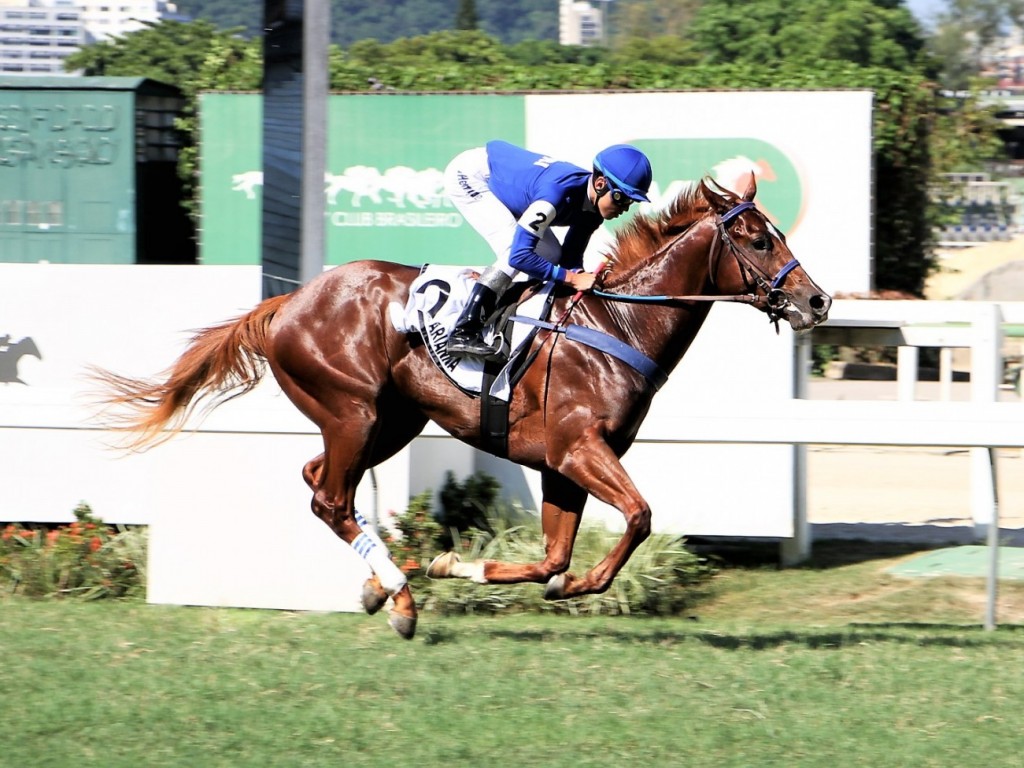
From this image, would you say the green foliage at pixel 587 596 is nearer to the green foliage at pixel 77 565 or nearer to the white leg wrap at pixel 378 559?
the white leg wrap at pixel 378 559

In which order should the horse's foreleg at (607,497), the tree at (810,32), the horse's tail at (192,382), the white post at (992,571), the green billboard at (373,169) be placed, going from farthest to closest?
1. the tree at (810,32)
2. the green billboard at (373,169)
3. the horse's tail at (192,382)
4. the white post at (992,571)
5. the horse's foreleg at (607,497)

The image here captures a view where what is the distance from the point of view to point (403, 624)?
5020 millimetres

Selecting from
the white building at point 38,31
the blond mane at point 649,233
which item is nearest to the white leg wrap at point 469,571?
the blond mane at point 649,233

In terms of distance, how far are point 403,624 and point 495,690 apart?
0.67 m

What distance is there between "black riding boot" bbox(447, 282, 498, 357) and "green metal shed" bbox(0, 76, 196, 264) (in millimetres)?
10870

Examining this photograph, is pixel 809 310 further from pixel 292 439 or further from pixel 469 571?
pixel 292 439

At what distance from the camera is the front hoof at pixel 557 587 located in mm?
4973

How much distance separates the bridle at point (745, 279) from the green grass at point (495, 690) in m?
1.24

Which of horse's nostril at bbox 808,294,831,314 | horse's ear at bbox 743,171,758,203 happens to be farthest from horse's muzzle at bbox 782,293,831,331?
horse's ear at bbox 743,171,758,203

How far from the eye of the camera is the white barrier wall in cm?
577

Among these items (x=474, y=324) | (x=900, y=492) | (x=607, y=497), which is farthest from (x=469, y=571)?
(x=900, y=492)

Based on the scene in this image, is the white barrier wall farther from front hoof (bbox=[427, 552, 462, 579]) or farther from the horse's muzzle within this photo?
the horse's muzzle

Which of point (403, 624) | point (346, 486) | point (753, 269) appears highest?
point (753, 269)

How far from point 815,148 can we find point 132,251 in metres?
7.60
